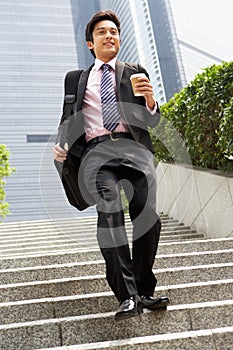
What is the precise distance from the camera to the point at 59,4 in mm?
105250

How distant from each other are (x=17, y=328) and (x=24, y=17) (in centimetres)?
10753

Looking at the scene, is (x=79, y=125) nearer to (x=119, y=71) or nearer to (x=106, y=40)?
(x=119, y=71)

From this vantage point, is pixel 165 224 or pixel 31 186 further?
pixel 31 186

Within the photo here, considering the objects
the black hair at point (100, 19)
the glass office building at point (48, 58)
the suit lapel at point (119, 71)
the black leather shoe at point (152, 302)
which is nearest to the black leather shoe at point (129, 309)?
the black leather shoe at point (152, 302)

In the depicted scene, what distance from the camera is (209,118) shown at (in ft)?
17.7

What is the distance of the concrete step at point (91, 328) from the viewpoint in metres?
2.34

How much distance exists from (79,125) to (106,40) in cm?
57

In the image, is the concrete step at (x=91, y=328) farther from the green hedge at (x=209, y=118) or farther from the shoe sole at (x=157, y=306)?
the green hedge at (x=209, y=118)

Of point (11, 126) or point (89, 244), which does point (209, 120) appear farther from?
point (11, 126)

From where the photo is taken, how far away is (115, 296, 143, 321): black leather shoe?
6.78 feet

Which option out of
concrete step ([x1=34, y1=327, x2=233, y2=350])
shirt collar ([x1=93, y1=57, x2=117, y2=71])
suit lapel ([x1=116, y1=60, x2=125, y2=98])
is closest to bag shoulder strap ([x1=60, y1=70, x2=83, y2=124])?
shirt collar ([x1=93, y1=57, x2=117, y2=71])

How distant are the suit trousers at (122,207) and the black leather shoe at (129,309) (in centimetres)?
3

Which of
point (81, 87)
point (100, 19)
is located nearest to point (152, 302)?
point (81, 87)

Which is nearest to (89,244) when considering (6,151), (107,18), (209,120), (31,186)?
(107,18)
